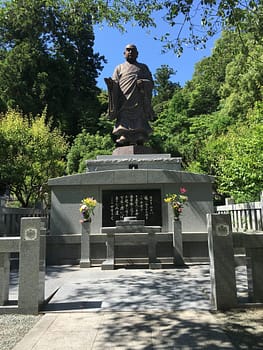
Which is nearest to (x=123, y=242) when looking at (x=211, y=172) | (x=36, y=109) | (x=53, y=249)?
(x=53, y=249)

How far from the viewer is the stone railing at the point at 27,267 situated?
13.1ft

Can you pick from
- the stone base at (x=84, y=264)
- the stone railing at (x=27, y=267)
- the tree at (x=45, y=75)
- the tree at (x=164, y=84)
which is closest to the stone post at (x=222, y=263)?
the stone railing at (x=27, y=267)

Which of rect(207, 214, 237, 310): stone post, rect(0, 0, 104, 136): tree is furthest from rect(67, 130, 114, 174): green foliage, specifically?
rect(207, 214, 237, 310): stone post

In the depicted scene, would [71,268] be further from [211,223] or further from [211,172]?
[211,172]

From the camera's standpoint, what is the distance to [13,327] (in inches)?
138

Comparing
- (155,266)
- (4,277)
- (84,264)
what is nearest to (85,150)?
(84,264)

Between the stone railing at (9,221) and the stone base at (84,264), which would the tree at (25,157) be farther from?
the stone base at (84,264)

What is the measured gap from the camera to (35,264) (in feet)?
13.4

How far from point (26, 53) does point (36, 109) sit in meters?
4.90

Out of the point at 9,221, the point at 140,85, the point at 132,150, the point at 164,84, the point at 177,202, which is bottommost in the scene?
the point at 9,221

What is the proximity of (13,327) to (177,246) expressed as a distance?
181 inches

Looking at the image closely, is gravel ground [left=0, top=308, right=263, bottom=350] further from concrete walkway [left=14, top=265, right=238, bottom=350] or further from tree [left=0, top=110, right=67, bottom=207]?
tree [left=0, top=110, right=67, bottom=207]

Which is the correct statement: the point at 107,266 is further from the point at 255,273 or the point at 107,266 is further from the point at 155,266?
the point at 255,273

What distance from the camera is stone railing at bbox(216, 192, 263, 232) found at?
944cm
